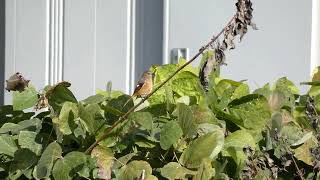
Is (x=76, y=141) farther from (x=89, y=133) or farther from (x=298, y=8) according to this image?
(x=298, y=8)

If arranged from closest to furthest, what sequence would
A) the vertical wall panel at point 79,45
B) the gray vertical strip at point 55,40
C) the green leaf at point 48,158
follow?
the green leaf at point 48,158
the vertical wall panel at point 79,45
the gray vertical strip at point 55,40

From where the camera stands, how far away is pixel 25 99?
5.03 feet

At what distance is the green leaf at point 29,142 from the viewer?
1.45 m

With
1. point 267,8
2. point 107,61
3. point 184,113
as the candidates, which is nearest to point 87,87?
point 107,61

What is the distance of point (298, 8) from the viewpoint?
8.00 feet

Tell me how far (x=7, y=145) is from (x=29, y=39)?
2.04m

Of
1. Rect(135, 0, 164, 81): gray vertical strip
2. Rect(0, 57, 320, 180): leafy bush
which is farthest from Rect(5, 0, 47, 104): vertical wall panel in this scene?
Rect(0, 57, 320, 180): leafy bush

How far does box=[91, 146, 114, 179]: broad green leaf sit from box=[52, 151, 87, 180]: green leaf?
30mm

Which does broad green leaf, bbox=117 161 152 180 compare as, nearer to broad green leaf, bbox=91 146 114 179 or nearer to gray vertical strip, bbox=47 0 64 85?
broad green leaf, bbox=91 146 114 179

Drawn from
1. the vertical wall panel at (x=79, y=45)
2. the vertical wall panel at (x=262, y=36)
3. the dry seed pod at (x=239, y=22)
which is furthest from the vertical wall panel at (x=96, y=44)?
the dry seed pod at (x=239, y=22)

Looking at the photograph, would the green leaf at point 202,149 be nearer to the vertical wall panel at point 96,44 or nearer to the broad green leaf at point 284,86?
the broad green leaf at point 284,86

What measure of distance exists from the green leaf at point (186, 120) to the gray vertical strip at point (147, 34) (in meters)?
1.57

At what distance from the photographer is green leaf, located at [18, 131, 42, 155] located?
57.0 inches

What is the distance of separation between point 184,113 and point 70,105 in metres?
0.28
